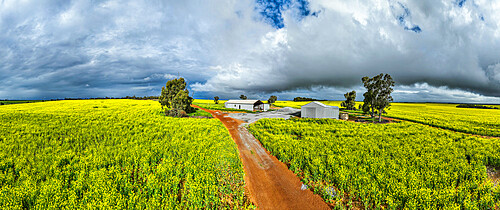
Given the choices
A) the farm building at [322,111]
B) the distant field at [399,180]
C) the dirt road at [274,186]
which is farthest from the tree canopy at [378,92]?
the dirt road at [274,186]

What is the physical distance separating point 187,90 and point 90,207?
36.1 m

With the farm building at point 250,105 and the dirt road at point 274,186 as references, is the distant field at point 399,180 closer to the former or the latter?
the dirt road at point 274,186

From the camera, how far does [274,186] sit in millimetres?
8656

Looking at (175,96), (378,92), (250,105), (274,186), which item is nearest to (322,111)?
(378,92)

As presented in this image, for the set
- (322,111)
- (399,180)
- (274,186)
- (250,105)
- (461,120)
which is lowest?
(461,120)

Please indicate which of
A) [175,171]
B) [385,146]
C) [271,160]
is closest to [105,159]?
[175,171]

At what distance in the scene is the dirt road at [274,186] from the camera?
23.9ft

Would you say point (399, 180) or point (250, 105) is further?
point (250, 105)

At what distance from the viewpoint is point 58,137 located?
15477 mm

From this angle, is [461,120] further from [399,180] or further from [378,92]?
[399,180]

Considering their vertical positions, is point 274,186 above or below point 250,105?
below

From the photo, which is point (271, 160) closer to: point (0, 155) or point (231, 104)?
point (0, 155)

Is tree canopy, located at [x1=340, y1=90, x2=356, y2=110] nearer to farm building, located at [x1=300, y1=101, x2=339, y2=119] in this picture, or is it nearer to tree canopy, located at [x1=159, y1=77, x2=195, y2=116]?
farm building, located at [x1=300, y1=101, x2=339, y2=119]

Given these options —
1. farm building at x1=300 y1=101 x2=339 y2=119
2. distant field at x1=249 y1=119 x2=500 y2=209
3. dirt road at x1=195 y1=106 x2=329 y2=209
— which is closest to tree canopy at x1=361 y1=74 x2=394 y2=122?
farm building at x1=300 y1=101 x2=339 y2=119
